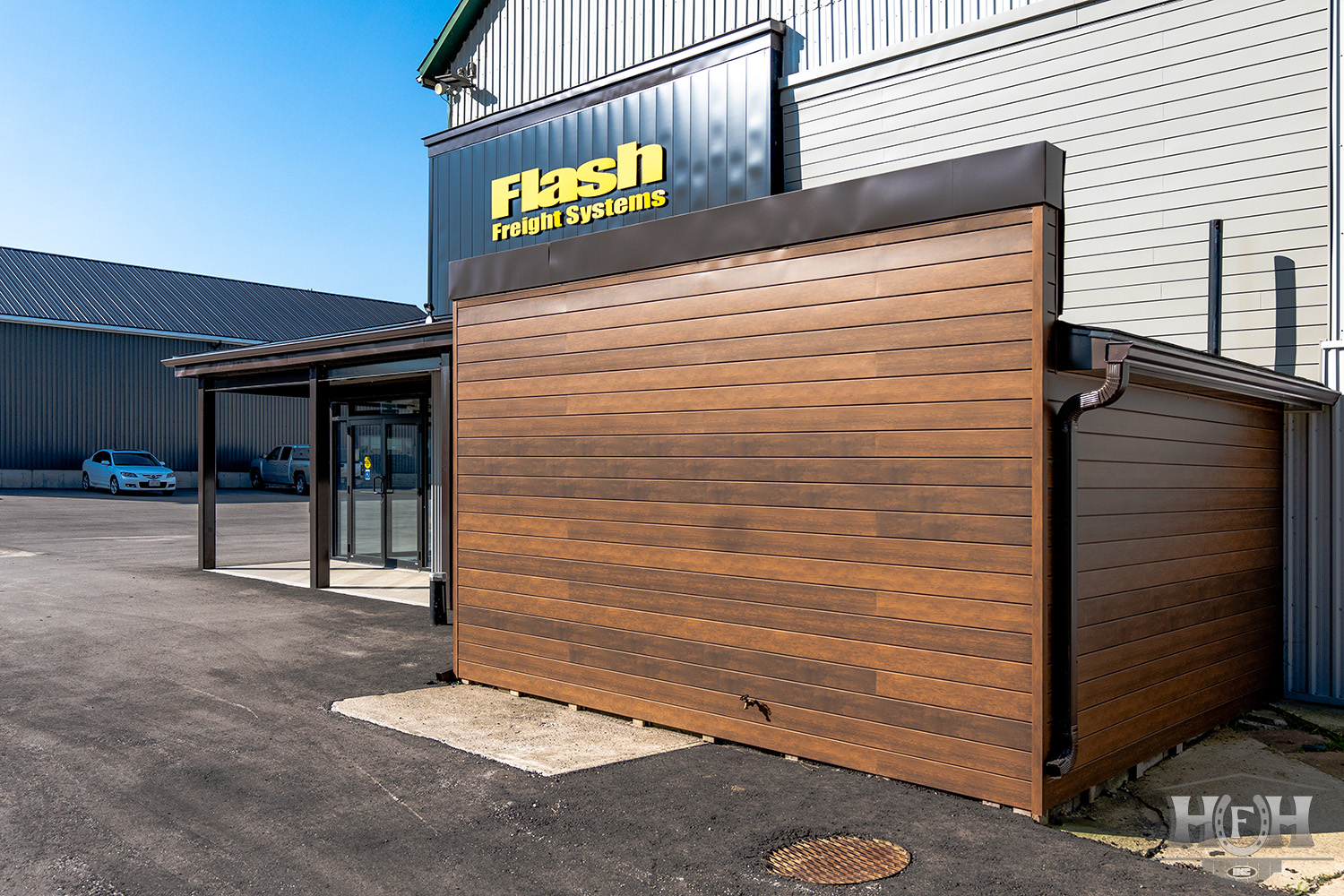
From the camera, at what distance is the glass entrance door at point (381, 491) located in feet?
46.4

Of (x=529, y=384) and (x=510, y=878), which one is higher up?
(x=529, y=384)

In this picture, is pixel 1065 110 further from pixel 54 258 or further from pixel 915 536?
pixel 54 258

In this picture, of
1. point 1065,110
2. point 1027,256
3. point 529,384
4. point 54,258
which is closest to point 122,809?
point 529,384

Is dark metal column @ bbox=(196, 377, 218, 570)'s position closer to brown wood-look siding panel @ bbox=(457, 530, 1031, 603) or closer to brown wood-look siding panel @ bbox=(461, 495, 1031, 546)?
brown wood-look siding panel @ bbox=(461, 495, 1031, 546)

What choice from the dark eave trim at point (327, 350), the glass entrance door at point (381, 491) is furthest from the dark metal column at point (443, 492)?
the glass entrance door at point (381, 491)

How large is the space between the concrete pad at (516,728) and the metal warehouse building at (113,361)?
27.0 m

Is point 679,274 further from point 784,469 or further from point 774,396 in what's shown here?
point 784,469

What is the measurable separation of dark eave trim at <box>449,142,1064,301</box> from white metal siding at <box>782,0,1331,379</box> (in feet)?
11.4

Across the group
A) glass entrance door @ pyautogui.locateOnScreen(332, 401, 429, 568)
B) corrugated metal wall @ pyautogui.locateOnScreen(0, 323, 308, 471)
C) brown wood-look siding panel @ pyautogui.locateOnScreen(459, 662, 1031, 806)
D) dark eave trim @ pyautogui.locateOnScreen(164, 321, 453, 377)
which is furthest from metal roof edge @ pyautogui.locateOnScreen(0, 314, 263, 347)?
brown wood-look siding panel @ pyautogui.locateOnScreen(459, 662, 1031, 806)

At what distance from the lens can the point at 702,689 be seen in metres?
6.07

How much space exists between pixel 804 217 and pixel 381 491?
10.5m

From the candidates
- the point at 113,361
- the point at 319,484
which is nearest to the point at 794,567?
the point at 319,484

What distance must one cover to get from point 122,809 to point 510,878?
7.13ft

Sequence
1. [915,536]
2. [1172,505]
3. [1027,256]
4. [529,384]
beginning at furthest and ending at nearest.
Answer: [529,384]
[1172,505]
[915,536]
[1027,256]
